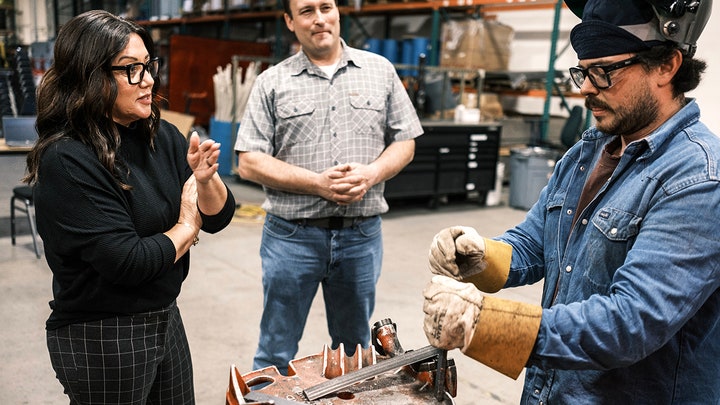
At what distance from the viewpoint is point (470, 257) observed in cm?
143

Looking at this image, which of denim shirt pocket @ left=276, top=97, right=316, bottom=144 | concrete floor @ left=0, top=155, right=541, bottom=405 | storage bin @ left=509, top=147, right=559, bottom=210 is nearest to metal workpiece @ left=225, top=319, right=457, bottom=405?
denim shirt pocket @ left=276, top=97, right=316, bottom=144

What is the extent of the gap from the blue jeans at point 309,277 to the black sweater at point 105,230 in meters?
0.60

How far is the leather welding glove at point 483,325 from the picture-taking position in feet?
3.55

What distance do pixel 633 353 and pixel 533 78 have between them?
6.95 meters

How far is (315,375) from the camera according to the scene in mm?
1305

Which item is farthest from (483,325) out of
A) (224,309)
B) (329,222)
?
(224,309)

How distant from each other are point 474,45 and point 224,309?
Answer: 16.2 ft

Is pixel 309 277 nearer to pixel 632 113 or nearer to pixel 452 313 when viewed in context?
pixel 452 313

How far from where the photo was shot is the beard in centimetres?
117

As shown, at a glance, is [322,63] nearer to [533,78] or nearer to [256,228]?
[256,228]

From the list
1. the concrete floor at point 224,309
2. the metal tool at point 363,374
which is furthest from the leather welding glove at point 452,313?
the concrete floor at point 224,309

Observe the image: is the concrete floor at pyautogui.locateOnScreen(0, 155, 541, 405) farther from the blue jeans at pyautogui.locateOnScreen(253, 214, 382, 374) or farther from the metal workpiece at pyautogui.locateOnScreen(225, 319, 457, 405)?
the metal workpiece at pyautogui.locateOnScreen(225, 319, 457, 405)

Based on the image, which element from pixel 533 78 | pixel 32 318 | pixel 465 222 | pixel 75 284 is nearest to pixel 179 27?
pixel 533 78

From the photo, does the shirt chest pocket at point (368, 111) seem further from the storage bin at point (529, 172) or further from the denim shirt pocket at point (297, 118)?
the storage bin at point (529, 172)
